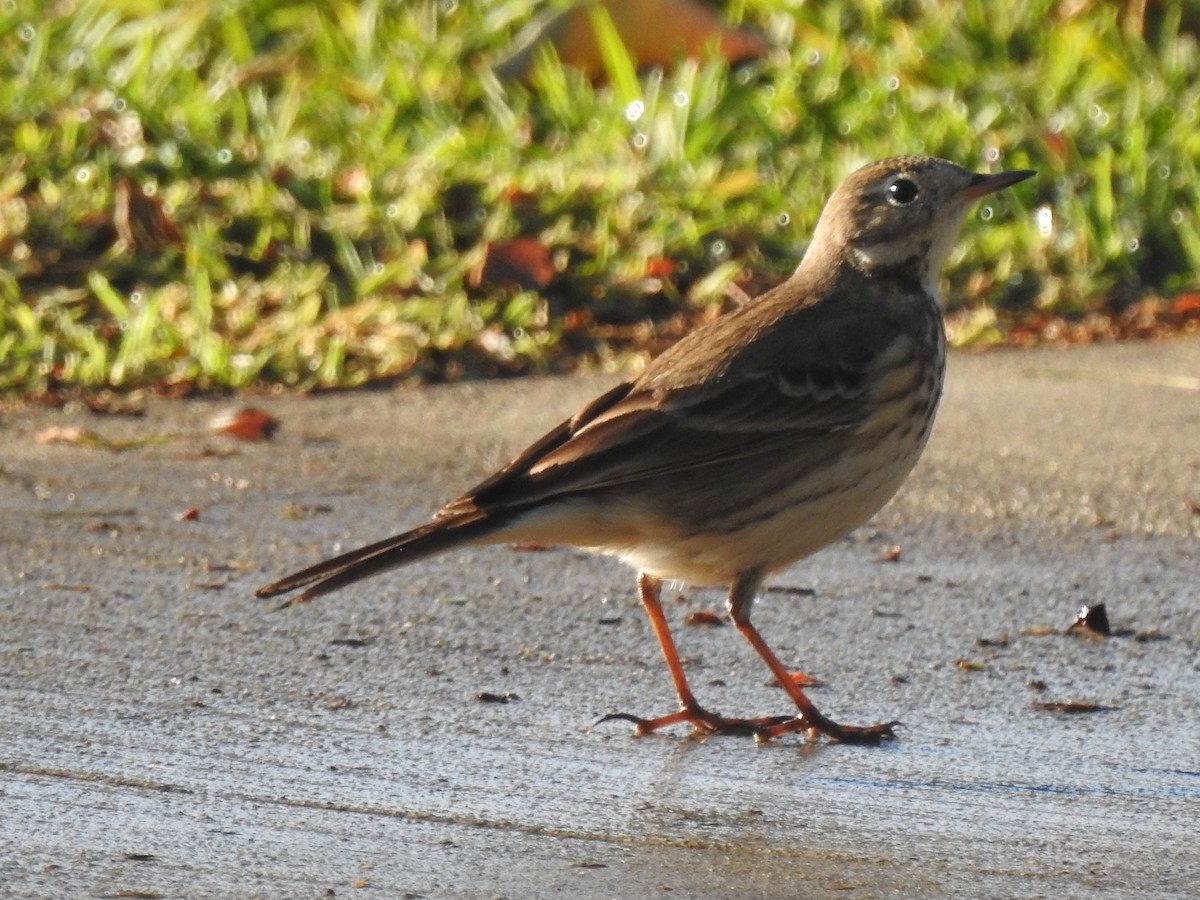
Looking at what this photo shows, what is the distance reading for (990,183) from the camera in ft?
19.4

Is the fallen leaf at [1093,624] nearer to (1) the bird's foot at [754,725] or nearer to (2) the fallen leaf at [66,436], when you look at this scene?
(1) the bird's foot at [754,725]

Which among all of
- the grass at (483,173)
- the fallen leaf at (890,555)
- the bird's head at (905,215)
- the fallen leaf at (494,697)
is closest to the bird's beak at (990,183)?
the bird's head at (905,215)

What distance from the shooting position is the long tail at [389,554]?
15.1ft

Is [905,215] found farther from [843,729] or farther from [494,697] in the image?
[494,697]

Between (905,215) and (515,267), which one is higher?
(905,215)

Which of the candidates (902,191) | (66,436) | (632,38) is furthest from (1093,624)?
(632,38)

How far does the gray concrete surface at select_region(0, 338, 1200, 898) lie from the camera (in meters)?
3.79

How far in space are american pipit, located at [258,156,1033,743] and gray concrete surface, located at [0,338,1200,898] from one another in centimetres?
28

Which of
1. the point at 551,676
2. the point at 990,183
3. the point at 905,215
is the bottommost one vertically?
the point at 551,676

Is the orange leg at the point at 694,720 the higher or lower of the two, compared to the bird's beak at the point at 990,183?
lower

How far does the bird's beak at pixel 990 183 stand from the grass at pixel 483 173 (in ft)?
7.12

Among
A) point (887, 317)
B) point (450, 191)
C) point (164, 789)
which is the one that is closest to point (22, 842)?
point (164, 789)

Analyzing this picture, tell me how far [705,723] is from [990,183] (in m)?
1.89

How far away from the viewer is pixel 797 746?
4816 millimetres
